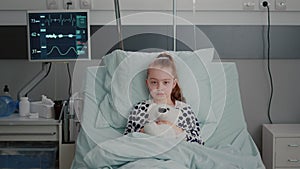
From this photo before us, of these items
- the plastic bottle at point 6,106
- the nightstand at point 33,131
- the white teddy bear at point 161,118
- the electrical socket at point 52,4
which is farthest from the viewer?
the electrical socket at point 52,4

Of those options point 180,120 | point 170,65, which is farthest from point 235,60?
point 180,120

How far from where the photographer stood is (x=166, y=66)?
2475 millimetres

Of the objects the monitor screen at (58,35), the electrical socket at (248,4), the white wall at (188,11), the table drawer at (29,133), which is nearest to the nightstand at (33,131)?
the table drawer at (29,133)

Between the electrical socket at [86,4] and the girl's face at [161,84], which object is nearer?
the girl's face at [161,84]

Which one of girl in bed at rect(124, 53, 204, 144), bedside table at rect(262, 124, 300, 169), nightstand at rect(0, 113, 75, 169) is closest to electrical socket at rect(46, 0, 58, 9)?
nightstand at rect(0, 113, 75, 169)

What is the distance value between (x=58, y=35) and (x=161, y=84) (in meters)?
0.73

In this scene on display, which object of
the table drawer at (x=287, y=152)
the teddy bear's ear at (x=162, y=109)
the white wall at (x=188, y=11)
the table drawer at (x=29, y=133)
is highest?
the white wall at (x=188, y=11)

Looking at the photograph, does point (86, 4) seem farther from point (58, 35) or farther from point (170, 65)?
point (170, 65)

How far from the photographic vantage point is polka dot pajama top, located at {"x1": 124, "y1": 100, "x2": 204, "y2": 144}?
2.39 m

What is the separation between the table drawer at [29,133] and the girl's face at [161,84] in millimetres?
658

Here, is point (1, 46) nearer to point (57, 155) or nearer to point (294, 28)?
point (57, 155)

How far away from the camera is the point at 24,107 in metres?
2.82

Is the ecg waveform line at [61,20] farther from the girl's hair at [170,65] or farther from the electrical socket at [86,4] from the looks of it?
the girl's hair at [170,65]

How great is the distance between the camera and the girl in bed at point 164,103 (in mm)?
2398
